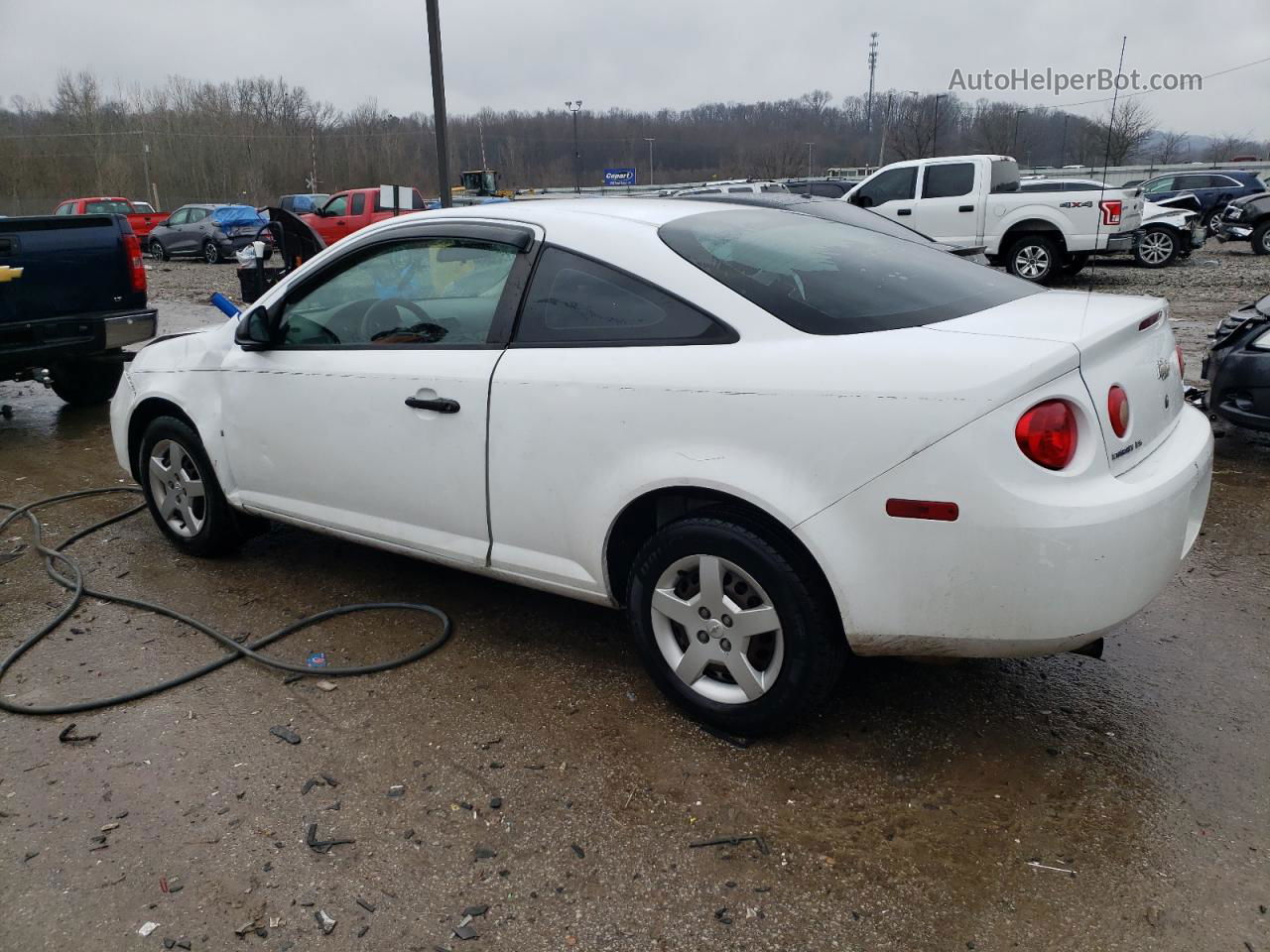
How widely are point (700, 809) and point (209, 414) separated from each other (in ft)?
9.34

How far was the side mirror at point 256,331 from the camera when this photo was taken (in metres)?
3.92

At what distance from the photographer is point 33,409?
8.35 metres

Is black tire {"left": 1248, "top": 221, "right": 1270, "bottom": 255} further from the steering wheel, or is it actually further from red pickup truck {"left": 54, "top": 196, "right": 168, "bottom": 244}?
red pickup truck {"left": 54, "top": 196, "right": 168, "bottom": 244}

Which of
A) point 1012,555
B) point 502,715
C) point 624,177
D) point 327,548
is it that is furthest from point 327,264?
point 624,177

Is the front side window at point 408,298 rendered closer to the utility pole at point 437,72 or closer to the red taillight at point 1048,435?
the red taillight at point 1048,435

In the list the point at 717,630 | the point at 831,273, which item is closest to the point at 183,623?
the point at 717,630

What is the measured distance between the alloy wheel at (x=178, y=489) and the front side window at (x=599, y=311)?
2121 millimetres

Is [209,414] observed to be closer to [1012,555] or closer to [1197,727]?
[1012,555]

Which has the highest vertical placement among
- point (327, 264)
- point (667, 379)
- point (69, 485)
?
point (327, 264)

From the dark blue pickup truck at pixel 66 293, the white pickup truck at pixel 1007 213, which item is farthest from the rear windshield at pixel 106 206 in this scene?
the dark blue pickup truck at pixel 66 293

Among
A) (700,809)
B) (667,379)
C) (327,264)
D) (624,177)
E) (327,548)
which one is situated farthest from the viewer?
(624,177)

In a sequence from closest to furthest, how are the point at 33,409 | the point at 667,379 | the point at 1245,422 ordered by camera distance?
the point at 667,379
the point at 1245,422
the point at 33,409

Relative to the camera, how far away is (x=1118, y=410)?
2.61m

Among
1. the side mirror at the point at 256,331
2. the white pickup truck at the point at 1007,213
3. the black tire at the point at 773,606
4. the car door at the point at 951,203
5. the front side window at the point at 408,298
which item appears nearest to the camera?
the black tire at the point at 773,606
